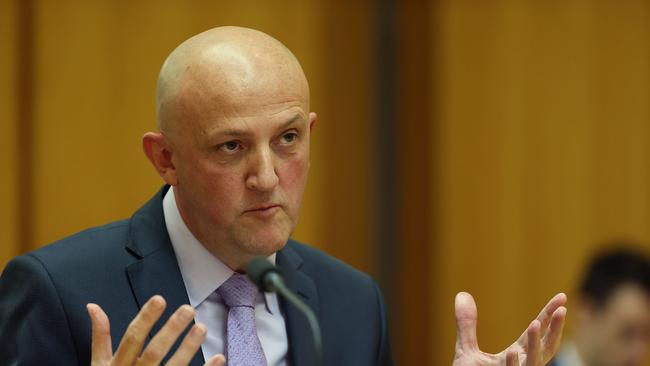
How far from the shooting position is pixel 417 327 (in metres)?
4.82

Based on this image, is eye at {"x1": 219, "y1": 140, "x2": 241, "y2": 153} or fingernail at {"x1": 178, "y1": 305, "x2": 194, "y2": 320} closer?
fingernail at {"x1": 178, "y1": 305, "x2": 194, "y2": 320}

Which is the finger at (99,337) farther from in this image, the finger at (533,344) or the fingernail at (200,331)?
the finger at (533,344)

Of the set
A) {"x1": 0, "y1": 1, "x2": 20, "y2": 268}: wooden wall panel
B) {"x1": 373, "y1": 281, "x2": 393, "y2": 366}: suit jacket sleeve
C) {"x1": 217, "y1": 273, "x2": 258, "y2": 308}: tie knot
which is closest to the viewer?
{"x1": 217, "y1": 273, "x2": 258, "y2": 308}: tie knot

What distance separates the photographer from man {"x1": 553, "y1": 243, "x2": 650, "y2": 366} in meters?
4.43

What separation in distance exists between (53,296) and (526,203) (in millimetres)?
3186

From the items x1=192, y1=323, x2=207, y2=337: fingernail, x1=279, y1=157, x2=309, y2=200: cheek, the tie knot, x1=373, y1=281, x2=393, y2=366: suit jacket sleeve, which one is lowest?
x1=373, y1=281, x2=393, y2=366: suit jacket sleeve

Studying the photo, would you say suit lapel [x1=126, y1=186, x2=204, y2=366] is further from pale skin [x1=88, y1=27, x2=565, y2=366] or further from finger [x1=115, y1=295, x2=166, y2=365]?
finger [x1=115, y1=295, x2=166, y2=365]

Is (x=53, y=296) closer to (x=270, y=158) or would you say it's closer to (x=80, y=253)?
(x=80, y=253)

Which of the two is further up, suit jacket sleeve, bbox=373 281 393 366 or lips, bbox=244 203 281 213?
lips, bbox=244 203 281 213

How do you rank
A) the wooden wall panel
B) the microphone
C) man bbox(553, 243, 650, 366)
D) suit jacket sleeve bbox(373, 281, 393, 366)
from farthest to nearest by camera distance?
1. man bbox(553, 243, 650, 366)
2. the wooden wall panel
3. suit jacket sleeve bbox(373, 281, 393, 366)
4. the microphone

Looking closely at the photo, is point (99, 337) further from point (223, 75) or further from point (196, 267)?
point (223, 75)

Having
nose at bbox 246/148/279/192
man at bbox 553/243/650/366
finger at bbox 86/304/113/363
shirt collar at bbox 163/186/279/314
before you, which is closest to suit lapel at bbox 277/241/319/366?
shirt collar at bbox 163/186/279/314

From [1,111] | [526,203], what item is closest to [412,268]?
[526,203]

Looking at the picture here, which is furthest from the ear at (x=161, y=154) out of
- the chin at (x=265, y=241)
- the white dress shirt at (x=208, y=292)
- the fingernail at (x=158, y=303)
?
the fingernail at (x=158, y=303)
